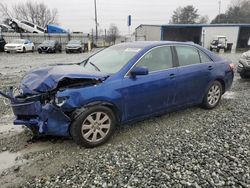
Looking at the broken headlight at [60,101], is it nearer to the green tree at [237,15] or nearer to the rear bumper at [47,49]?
the rear bumper at [47,49]

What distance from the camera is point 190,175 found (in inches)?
105

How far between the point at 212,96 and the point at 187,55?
1209 millimetres

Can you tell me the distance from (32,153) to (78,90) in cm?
116

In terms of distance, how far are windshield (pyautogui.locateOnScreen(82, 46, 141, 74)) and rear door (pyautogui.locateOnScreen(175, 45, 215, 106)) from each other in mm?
985

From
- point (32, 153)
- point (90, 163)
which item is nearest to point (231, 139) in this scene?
point (90, 163)

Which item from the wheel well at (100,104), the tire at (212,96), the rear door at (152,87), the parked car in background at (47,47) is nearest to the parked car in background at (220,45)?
the parked car in background at (47,47)

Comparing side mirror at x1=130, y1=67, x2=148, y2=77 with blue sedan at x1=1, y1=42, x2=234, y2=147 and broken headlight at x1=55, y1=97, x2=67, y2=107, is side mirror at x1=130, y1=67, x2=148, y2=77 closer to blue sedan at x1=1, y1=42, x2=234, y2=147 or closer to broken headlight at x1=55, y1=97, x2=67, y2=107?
blue sedan at x1=1, y1=42, x2=234, y2=147

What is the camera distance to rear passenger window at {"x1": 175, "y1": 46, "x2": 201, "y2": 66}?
4.23m

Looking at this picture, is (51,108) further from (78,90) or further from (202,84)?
(202,84)

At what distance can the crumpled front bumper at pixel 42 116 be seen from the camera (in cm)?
306

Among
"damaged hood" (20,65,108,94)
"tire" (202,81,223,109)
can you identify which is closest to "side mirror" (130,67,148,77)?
"damaged hood" (20,65,108,94)

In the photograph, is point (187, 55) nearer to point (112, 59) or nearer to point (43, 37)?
point (112, 59)

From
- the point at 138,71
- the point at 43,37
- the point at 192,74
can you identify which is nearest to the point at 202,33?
the point at 43,37

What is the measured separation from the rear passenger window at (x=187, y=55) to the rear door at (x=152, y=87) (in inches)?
9.4
